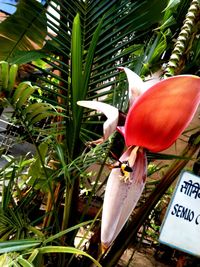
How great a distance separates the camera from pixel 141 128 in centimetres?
40

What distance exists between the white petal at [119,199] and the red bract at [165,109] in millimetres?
48

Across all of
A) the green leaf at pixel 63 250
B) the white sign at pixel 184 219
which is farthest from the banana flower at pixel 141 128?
the white sign at pixel 184 219

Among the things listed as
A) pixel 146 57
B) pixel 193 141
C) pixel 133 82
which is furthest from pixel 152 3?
pixel 133 82

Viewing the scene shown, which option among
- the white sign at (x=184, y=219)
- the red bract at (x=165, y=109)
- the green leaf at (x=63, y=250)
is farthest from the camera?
the white sign at (x=184, y=219)

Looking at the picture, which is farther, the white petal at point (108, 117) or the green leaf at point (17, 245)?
the green leaf at point (17, 245)

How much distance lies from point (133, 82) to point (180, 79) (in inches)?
4.1

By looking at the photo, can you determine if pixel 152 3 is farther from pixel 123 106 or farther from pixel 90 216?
pixel 90 216

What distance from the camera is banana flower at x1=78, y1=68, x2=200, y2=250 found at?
0.37 meters

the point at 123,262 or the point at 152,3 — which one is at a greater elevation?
the point at 152,3

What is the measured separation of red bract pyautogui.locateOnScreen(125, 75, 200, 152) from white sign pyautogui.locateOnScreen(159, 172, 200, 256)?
358 mm

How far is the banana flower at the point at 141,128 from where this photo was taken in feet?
1.23

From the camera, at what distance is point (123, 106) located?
84 cm

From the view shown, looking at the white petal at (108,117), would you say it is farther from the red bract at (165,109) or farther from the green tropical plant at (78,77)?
the green tropical plant at (78,77)

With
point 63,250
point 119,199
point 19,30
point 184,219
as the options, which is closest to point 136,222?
point 184,219
